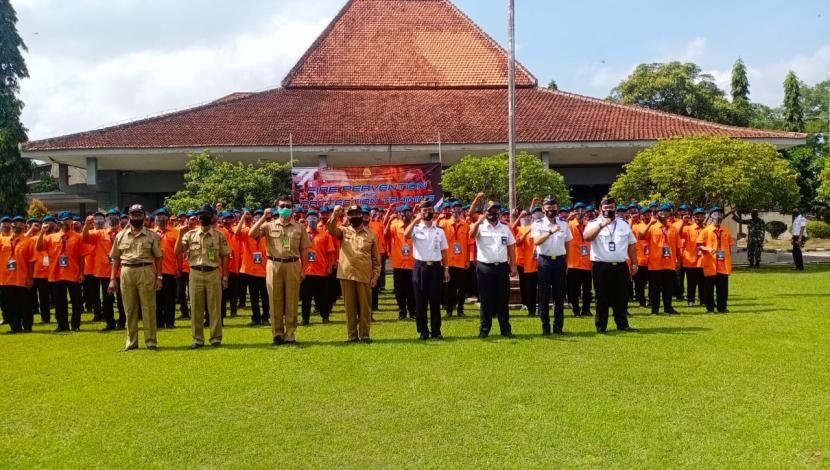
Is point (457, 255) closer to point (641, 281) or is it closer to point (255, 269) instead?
point (255, 269)

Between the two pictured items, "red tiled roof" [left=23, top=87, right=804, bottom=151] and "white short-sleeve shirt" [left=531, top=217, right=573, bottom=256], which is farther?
"red tiled roof" [left=23, top=87, right=804, bottom=151]

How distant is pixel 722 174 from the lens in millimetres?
18875

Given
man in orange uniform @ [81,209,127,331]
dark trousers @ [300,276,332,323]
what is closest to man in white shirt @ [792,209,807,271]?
dark trousers @ [300,276,332,323]

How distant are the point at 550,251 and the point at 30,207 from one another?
28402 mm

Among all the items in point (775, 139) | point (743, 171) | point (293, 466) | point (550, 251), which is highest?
point (775, 139)

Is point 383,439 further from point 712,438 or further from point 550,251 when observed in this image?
point 550,251

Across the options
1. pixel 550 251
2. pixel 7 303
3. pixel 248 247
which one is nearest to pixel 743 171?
pixel 550 251

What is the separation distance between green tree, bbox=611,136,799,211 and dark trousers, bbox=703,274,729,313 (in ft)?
26.2

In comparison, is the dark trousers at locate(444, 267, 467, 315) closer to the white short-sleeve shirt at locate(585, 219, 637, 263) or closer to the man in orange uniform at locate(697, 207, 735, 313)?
the white short-sleeve shirt at locate(585, 219, 637, 263)

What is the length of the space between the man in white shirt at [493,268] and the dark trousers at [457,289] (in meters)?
2.53

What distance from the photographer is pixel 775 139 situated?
2411cm

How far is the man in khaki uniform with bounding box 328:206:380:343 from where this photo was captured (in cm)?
880

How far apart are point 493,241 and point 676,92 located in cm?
4060

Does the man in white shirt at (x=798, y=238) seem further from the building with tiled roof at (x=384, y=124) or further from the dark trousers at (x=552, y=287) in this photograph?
the dark trousers at (x=552, y=287)
